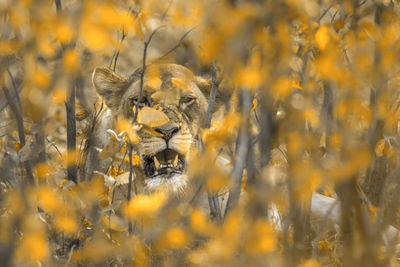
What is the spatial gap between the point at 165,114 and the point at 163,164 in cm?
51

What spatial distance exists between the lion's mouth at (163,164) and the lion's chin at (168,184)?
27 millimetres

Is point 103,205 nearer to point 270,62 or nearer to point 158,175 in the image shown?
point 158,175

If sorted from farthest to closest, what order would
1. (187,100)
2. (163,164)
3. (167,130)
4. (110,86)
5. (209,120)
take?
(110,86)
(187,100)
(163,164)
(167,130)
(209,120)

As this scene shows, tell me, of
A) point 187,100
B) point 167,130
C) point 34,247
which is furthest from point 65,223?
point 187,100

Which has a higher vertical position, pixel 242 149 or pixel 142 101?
pixel 242 149

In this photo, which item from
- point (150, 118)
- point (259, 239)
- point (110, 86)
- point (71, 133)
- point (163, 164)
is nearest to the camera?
point (259, 239)

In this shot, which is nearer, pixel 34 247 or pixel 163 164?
pixel 34 247

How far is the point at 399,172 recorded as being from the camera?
206cm

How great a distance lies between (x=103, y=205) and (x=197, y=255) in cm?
70

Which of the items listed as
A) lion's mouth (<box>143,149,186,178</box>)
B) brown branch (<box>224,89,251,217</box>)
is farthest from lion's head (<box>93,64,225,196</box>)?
brown branch (<box>224,89,251,217</box>)

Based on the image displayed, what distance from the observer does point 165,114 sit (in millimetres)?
3350

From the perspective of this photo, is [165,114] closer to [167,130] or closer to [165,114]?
[165,114]

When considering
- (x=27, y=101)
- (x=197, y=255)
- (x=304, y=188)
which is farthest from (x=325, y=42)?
(x=27, y=101)

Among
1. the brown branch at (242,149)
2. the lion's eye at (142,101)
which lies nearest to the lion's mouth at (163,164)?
the lion's eye at (142,101)
